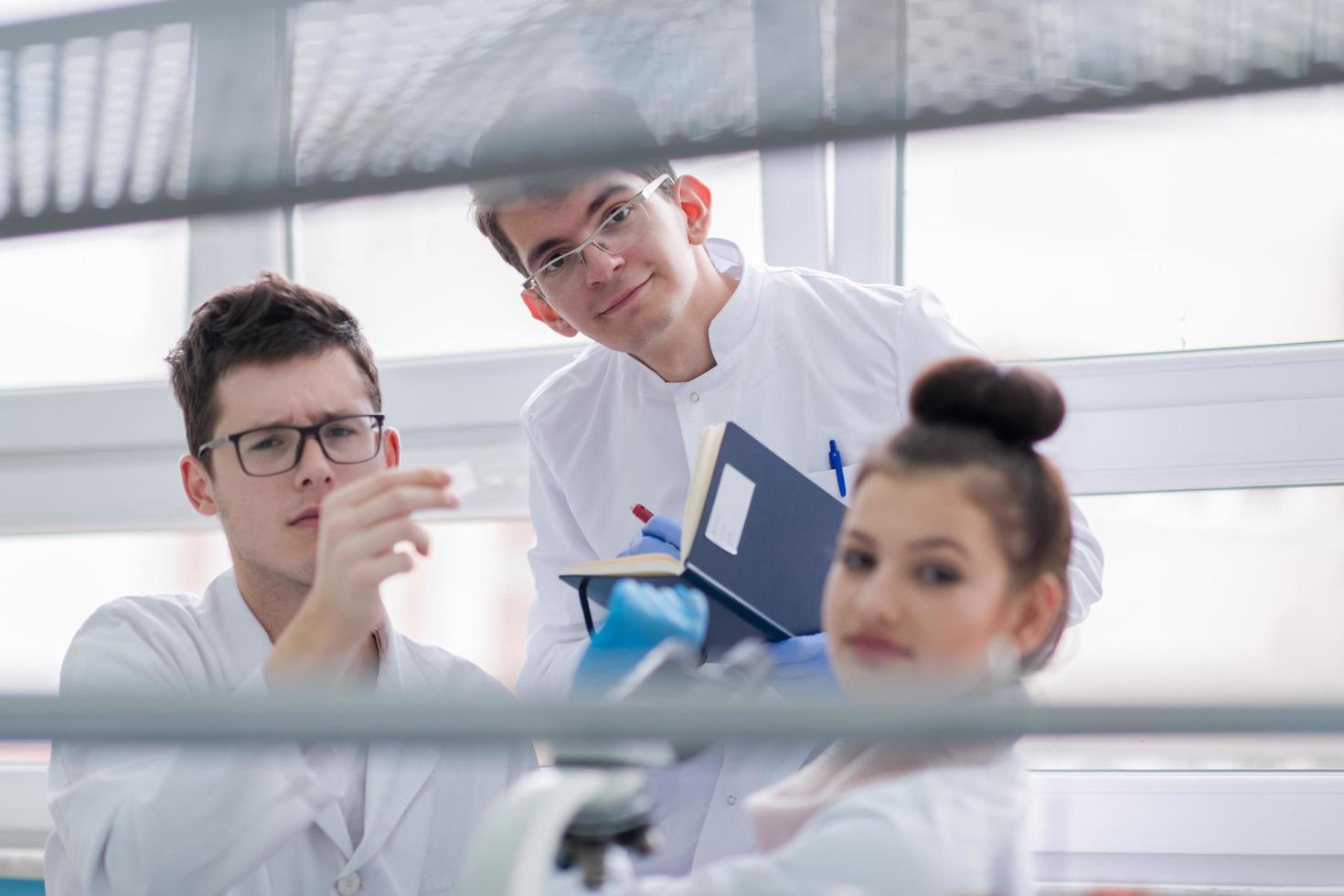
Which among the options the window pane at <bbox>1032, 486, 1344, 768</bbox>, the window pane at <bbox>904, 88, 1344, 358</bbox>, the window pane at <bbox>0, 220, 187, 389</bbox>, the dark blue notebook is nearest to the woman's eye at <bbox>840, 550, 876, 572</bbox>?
the dark blue notebook

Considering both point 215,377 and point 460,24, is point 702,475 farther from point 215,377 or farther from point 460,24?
point 460,24

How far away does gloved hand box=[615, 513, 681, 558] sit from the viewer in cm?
149

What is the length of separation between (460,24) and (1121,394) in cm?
185

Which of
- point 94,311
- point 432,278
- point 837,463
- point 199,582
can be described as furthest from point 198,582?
point 837,463

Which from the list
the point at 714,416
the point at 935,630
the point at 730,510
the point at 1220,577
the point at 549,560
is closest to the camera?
the point at 935,630

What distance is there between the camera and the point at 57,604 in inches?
105

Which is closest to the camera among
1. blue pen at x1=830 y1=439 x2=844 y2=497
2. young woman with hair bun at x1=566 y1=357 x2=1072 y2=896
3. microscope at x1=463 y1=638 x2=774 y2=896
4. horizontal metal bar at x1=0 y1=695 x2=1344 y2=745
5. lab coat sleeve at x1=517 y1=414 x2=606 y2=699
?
horizontal metal bar at x1=0 y1=695 x2=1344 y2=745

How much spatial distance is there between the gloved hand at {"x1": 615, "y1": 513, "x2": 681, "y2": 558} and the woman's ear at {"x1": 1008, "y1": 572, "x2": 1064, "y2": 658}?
1.66ft

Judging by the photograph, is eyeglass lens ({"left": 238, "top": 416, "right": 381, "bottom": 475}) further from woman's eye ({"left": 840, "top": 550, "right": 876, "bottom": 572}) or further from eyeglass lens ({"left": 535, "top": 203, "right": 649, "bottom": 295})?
woman's eye ({"left": 840, "top": 550, "right": 876, "bottom": 572})

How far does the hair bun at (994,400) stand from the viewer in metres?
1.09

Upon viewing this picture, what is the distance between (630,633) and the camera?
112 centimetres

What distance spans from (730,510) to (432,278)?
56.8 inches

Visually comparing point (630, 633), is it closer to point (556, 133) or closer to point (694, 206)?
point (556, 133)

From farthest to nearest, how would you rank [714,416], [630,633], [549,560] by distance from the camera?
[549,560], [714,416], [630,633]
